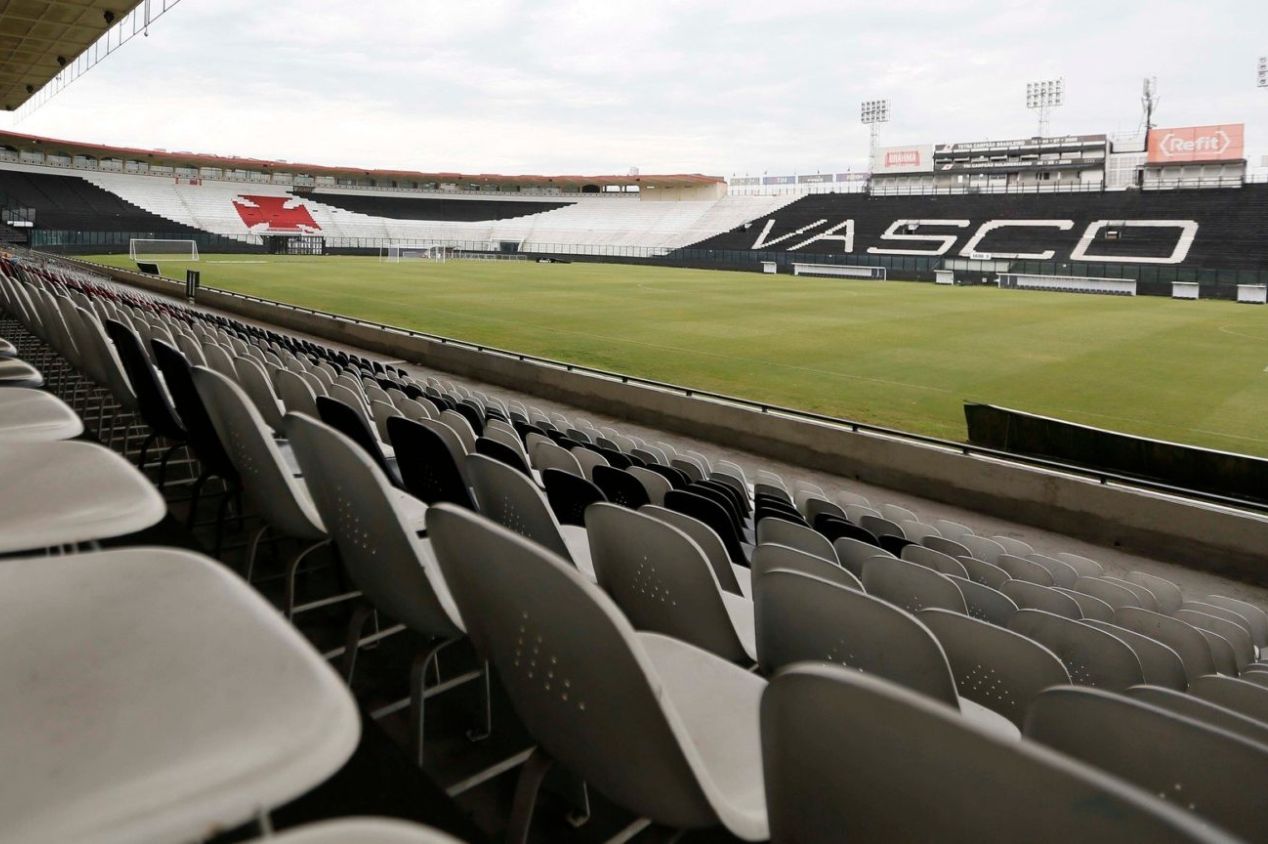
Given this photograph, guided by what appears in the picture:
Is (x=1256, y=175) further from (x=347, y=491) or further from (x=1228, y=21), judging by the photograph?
(x=347, y=491)

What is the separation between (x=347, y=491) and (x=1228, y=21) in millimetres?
105013

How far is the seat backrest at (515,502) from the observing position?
261 cm

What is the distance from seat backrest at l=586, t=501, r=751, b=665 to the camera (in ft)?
7.84

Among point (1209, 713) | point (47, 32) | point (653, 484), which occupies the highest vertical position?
point (47, 32)

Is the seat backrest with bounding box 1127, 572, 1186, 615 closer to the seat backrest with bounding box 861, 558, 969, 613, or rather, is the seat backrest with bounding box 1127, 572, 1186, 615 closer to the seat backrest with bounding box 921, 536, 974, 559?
the seat backrest with bounding box 921, 536, 974, 559

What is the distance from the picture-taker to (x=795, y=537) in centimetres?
482

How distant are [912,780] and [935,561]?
4.75m

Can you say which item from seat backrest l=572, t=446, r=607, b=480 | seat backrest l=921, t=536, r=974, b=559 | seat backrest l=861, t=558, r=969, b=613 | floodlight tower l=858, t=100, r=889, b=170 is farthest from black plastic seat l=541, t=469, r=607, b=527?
floodlight tower l=858, t=100, r=889, b=170

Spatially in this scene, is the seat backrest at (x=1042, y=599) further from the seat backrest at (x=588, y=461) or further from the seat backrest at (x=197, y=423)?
the seat backrest at (x=197, y=423)

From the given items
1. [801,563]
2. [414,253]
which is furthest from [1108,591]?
[414,253]

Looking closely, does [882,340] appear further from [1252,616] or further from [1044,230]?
[1044,230]

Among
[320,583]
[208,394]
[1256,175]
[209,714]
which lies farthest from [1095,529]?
[1256,175]

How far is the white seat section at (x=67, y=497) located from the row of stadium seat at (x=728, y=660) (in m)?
0.50

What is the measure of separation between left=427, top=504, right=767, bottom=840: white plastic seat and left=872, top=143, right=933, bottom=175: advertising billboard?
294ft
